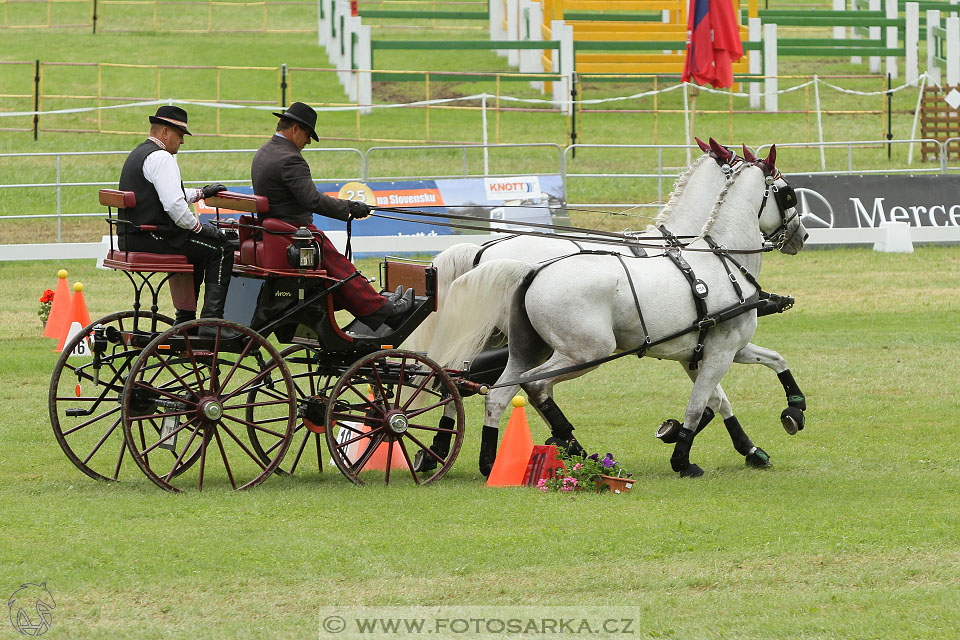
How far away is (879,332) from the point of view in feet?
46.8

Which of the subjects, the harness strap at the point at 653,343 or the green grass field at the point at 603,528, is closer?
the green grass field at the point at 603,528

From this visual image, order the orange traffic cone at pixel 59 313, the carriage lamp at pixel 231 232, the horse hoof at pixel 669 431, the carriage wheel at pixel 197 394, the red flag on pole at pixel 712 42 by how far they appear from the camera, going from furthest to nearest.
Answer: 1. the red flag on pole at pixel 712 42
2. the orange traffic cone at pixel 59 313
3. the horse hoof at pixel 669 431
4. the carriage lamp at pixel 231 232
5. the carriage wheel at pixel 197 394

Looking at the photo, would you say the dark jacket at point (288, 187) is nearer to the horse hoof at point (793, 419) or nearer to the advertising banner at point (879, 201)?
the horse hoof at point (793, 419)

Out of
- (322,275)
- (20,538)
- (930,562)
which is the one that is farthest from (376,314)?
(930,562)

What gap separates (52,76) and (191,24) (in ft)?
39.8

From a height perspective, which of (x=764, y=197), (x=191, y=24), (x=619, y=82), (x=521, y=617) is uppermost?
(x=191, y=24)

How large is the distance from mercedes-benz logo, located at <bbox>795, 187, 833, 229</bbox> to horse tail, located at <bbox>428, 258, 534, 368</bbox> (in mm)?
12491

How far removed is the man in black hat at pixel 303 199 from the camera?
7.87 m

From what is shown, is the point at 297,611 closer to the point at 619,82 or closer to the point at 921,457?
the point at 921,457

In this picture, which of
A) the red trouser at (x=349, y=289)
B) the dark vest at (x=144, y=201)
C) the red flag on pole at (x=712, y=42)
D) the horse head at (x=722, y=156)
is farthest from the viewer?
the red flag on pole at (x=712, y=42)

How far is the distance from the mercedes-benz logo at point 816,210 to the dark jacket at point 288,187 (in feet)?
43.7

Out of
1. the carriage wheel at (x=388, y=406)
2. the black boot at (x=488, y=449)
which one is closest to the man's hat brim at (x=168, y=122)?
the carriage wheel at (x=388, y=406)

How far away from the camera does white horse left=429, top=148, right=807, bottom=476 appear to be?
8359mm

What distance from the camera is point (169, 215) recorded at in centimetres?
786
